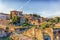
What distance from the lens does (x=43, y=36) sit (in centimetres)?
297

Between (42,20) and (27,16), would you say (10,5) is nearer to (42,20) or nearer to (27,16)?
(27,16)

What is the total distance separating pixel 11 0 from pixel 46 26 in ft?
2.91

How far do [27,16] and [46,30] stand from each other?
34cm

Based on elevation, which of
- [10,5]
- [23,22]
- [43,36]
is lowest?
[43,36]

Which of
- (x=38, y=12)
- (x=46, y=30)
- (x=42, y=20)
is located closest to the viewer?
(x=38, y=12)

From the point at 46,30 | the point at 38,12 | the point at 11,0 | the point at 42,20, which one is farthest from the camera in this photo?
the point at 42,20

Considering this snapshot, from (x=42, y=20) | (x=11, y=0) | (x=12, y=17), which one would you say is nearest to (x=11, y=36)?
(x=12, y=17)

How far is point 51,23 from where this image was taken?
3.26m

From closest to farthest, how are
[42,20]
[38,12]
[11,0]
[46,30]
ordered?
[11,0], [38,12], [46,30], [42,20]

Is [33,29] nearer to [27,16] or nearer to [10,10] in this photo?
[27,16]

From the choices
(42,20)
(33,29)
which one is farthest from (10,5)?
(42,20)

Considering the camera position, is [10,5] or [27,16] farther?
[27,16]

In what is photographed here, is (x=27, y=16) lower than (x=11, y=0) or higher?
lower

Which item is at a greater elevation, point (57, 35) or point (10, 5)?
point (10, 5)
